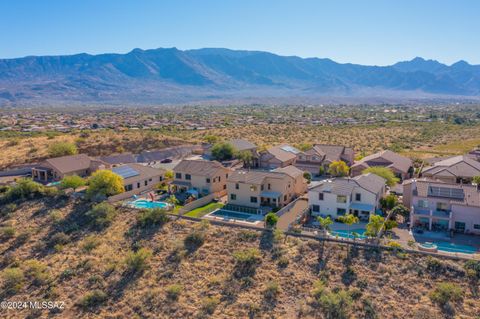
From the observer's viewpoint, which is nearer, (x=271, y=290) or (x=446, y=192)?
(x=271, y=290)

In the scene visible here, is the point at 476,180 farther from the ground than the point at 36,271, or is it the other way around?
the point at 476,180

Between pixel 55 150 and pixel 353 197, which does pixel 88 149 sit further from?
pixel 353 197

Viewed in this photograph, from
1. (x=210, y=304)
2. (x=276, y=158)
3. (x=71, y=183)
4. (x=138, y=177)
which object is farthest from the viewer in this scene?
(x=276, y=158)

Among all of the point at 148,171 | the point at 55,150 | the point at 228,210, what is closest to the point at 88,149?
the point at 55,150

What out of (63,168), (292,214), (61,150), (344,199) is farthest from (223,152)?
→ (344,199)

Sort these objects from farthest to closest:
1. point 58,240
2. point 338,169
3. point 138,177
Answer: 1. point 338,169
2. point 138,177
3. point 58,240

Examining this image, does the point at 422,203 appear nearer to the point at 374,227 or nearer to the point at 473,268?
the point at 374,227

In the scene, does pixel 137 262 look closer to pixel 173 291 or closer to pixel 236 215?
pixel 173 291

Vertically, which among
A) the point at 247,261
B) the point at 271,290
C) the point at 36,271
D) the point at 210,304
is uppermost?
the point at 247,261
